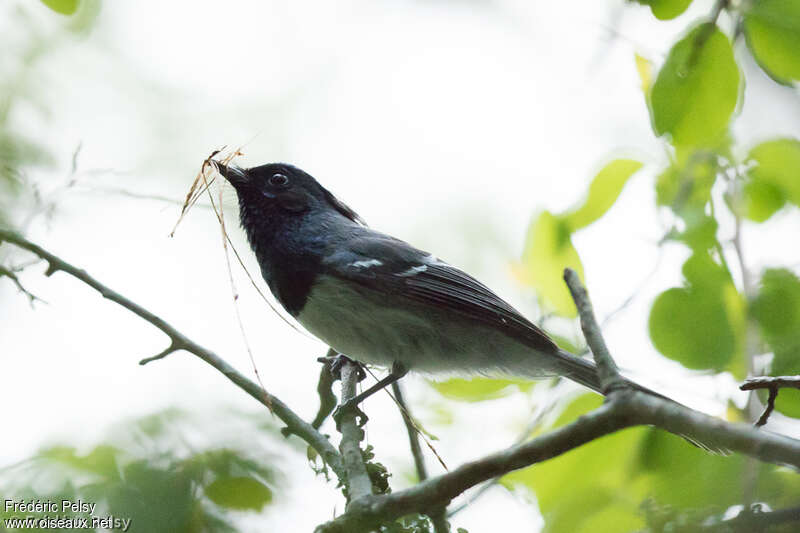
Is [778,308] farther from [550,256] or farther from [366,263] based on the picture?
[366,263]

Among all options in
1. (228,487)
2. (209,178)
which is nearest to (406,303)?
(209,178)

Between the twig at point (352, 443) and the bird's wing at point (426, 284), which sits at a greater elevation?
the bird's wing at point (426, 284)

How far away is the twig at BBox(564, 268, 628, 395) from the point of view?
6.93 ft

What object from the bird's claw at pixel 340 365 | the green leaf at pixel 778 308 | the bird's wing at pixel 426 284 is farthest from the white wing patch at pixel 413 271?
the green leaf at pixel 778 308

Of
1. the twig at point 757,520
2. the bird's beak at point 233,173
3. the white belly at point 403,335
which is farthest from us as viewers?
the bird's beak at point 233,173

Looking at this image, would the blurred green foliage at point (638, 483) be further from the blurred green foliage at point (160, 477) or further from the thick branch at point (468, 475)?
the blurred green foliage at point (160, 477)

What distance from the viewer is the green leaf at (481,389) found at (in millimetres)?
3279

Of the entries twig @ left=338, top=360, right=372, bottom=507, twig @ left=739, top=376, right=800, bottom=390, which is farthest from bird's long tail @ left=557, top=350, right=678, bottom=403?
twig @ left=739, top=376, right=800, bottom=390

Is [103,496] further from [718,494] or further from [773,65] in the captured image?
[773,65]

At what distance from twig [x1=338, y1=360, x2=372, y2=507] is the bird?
0.46 feet

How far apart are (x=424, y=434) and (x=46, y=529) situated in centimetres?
179

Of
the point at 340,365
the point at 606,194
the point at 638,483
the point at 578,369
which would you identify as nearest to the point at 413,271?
the point at 340,365

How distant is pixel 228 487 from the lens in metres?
2.09

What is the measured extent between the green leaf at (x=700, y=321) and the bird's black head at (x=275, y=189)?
2524 millimetres
